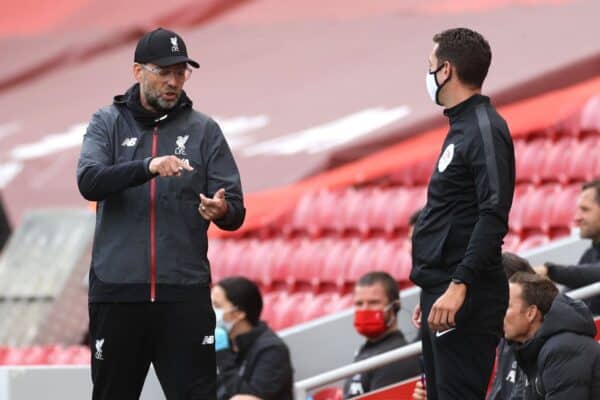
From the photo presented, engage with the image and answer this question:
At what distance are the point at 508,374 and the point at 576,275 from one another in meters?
0.58

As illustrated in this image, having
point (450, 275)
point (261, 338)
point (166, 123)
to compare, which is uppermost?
point (166, 123)

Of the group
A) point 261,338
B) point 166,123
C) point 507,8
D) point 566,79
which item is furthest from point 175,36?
point 507,8

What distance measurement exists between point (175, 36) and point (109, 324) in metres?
0.76

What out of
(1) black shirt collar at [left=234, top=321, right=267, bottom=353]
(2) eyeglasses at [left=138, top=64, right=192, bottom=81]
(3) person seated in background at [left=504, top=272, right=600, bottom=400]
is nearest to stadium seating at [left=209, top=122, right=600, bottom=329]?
(1) black shirt collar at [left=234, top=321, right=267, bottom=353]

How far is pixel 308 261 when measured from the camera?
9.09m

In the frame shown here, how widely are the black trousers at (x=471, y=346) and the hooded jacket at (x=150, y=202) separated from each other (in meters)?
0.62

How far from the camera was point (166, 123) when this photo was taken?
3.95 metres

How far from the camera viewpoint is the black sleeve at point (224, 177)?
3879 millimetres

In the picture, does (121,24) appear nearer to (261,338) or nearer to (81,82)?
(81,82)

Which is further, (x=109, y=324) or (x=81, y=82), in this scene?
(x=81, y=82)

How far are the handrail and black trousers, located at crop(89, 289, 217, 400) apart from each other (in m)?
1.33

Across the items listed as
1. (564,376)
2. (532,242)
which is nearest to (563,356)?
(564,376)

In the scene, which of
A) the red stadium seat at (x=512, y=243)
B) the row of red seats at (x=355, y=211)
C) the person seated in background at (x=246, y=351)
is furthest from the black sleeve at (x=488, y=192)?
the row of red seats at (x=355, y=211)

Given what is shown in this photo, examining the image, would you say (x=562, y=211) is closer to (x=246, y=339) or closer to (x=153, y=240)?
(x=246, y=339)
